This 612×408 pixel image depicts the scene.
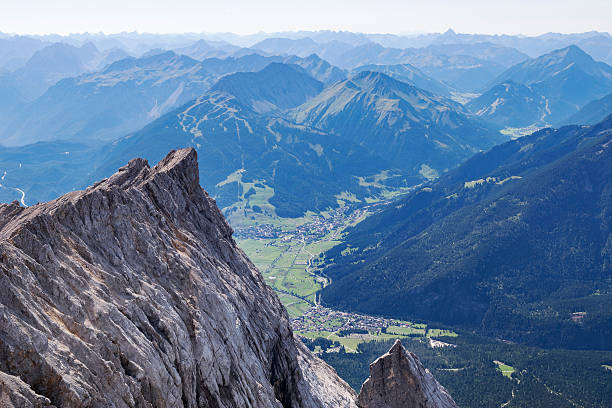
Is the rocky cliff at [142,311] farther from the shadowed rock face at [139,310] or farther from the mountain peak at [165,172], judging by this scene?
the mountain peak at [165,172]

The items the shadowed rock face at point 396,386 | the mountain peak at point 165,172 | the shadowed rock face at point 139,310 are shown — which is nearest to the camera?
the shadowed rock face at point 139,310

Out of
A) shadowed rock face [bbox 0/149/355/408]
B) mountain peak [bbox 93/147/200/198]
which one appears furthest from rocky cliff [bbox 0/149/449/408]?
mountain peak [bbox 93/147/200/198]

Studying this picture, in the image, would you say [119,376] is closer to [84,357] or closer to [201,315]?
→ [84,357]

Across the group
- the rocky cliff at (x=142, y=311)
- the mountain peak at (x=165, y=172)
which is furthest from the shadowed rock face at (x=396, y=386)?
the mountain peak at (x=165, y=172)

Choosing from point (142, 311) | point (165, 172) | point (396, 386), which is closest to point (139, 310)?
point (142, 311)

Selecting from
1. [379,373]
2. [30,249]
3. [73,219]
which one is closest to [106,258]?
[73,219]

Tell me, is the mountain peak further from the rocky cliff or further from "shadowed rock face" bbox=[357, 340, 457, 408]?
"shadowed rock face" bbox=[357, 340, 457, 408]
